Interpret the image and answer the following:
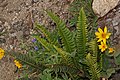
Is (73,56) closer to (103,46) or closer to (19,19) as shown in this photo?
(103,46)

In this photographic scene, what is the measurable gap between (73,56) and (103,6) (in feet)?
2.14

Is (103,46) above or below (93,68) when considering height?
above

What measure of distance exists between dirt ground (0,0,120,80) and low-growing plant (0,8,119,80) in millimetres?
406

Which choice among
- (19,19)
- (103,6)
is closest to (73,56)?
(103,6)

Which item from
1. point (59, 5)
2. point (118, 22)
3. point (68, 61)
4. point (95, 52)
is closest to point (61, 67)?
point (68, 61)

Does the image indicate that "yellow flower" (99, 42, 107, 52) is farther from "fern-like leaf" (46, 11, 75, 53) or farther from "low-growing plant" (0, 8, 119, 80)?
"fern-like leaf" (46, 11, 75, 53)

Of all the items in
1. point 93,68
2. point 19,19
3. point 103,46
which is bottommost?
point 93,68

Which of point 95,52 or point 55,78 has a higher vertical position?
point 95,52

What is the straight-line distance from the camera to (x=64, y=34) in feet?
8.29

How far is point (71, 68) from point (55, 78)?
14cm

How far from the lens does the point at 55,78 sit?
8.25ft

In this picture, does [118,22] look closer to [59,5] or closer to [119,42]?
[119,42]

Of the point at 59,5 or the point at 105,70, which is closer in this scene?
the point at 105,70

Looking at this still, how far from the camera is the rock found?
2.86 meters
